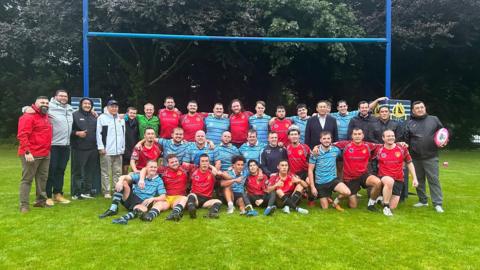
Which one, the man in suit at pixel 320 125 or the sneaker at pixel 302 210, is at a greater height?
the man in suit at pixel 320 125

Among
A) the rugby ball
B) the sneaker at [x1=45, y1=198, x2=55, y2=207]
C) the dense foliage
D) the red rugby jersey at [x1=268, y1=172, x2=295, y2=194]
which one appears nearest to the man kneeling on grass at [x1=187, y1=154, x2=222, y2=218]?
the red rugby jersey at [x1=268, y1=172, x2=295, y2=194]

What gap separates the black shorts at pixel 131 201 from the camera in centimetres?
596

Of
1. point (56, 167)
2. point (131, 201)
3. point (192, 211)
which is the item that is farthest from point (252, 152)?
point (56, 167)

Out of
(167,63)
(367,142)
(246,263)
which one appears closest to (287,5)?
(167,63)

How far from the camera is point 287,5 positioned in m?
13.7

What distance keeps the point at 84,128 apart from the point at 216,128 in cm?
222

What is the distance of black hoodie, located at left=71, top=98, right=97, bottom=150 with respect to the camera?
695 cm

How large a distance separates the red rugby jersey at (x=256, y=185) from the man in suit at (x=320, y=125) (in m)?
1.12

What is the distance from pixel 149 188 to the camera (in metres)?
6.04

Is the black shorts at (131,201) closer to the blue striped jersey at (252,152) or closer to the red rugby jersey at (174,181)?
the red rugby jersey at (174,181)

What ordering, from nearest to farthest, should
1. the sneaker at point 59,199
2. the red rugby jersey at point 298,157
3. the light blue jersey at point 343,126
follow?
the red rugby jersey at point 298,157, the sneaker at point 59,199, the light blue jersey at point 343,126

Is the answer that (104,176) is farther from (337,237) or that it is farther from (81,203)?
(337,237)

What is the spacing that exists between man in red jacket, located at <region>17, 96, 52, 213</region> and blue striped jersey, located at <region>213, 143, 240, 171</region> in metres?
2.55

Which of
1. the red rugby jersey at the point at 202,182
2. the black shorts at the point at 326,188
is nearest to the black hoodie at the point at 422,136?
the black shorts at the point at 326,188
